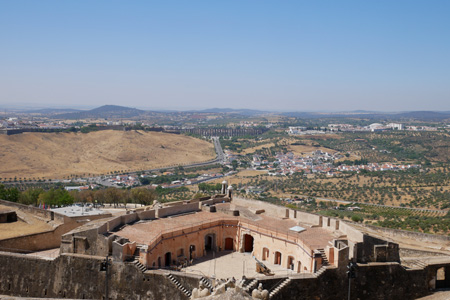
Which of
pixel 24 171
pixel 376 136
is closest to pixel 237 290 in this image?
pixel 24 171

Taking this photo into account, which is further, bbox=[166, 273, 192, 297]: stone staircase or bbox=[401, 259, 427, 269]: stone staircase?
bbox=[401, 259, 427, 269]: stone staircase

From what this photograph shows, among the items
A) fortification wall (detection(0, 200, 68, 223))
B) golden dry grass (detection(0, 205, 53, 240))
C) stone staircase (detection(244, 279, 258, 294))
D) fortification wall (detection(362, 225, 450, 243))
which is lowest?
fortification wall (detection(362, 225, 450, 243))

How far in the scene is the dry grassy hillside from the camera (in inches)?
4018

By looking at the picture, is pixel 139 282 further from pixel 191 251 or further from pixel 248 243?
pixel 248 243

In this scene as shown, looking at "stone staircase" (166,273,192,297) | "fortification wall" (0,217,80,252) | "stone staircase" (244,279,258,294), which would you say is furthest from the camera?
"fortification wall" (0,217,80,252)

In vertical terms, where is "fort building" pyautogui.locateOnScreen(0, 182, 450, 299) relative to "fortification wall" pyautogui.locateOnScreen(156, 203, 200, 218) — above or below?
below

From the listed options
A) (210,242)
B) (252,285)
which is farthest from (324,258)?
(210,242)

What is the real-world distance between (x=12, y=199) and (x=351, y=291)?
113 ft

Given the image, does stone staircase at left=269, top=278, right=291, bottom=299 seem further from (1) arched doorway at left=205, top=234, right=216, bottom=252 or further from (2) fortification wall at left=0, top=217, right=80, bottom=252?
(2) fortification wall at left=0, top=217, right=80, bottom=252

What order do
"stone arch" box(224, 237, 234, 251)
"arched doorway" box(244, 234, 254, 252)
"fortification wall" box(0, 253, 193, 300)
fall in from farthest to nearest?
1. "stone arch" box(224, 237, 234, 251)
2. "arched doorway" box(244, 234, 254, 252)
3. "fortification wall" box(0, 253, 193, 300)

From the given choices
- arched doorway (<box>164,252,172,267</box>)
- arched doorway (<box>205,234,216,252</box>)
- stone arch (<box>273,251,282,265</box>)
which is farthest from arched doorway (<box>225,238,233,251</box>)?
arched doorway (<box>164,252,172,267</box>)

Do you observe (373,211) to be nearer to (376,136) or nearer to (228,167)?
(228,167)

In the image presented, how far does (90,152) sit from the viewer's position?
12394 cm

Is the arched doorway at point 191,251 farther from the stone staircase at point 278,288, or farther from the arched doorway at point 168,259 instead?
the stone staircase at point 278,288
